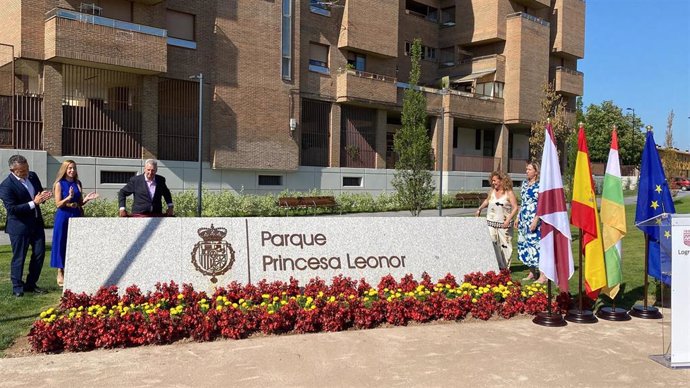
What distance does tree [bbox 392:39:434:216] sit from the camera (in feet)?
65.3

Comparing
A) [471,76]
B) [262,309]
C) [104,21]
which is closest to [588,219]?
[262,309]

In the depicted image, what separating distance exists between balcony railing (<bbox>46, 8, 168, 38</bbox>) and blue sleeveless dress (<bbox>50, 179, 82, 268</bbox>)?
13.4 meters

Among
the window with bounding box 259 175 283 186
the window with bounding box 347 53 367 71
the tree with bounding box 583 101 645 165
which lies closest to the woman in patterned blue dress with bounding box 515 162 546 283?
the window with bounding box 259 175 283 186

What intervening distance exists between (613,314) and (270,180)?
20537 millimetres

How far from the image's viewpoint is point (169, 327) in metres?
5.64

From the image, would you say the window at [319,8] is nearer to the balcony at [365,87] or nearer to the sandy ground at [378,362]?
the balcony at [365,87]

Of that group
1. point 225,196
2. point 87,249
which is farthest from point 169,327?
point 225,196

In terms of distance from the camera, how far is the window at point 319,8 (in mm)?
27656

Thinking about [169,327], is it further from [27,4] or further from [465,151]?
[465,151]

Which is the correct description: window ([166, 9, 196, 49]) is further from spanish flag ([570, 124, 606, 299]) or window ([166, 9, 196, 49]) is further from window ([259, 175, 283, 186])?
spanish flag ([570, 124, 606, 299])

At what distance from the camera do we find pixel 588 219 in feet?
22.4

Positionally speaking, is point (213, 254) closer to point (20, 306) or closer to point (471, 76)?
point (20, 306)

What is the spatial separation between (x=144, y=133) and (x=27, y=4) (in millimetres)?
5661

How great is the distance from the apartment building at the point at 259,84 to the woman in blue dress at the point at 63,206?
40.6 ft
